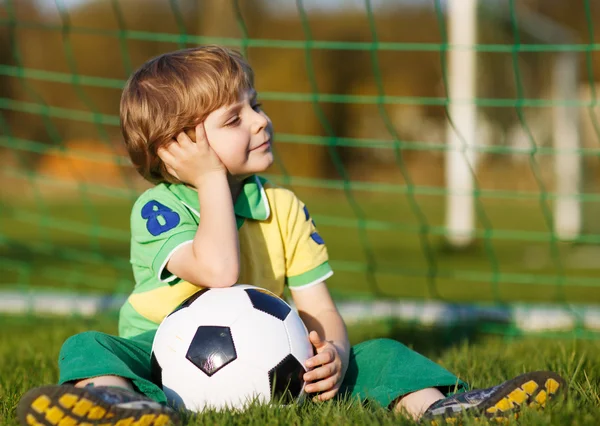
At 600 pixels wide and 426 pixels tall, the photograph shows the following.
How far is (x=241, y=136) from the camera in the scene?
215 cm

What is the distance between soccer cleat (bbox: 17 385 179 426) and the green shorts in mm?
226

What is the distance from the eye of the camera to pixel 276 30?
16.5 meters

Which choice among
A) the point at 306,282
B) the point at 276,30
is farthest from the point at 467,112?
the point at 276,30

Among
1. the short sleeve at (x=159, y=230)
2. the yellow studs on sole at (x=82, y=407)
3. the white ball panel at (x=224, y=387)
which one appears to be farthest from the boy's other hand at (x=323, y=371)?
the yellow studs on sole at (x=82, y=407)

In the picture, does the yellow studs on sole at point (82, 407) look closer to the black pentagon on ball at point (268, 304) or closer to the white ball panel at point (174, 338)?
the white ball panel at point (174, 338)

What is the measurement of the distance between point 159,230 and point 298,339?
0.46m

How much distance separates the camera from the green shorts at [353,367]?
75.0 inches

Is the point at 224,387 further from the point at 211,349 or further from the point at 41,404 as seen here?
the point at 41,404

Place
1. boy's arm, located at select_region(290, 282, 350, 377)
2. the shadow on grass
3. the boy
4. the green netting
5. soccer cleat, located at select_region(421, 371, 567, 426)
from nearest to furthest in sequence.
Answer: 1. soccer cleat, located at select_region(421, 371, 567, 426)
2. the boy
3. boy's arm, located at select_region(290, 282, 350, 377)
4. the shadow on grass
5. the green netting

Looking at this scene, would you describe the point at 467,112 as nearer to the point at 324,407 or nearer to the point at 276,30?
the point at 324,407

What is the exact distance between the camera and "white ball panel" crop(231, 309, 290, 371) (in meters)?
1.90

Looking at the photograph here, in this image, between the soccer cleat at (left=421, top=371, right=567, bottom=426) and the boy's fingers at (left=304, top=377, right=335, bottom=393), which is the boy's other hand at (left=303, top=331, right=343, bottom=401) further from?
the soccer cleat at (left=421, top=371, right=567, bottom=426)

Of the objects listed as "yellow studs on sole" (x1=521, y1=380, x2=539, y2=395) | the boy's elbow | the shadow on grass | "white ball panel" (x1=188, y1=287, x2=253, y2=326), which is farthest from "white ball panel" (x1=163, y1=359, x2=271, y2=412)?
the shadow on grass

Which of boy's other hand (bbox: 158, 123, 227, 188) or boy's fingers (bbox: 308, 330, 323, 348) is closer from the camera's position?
boy's fingers (bbox: 308, 330, 323, 348)
